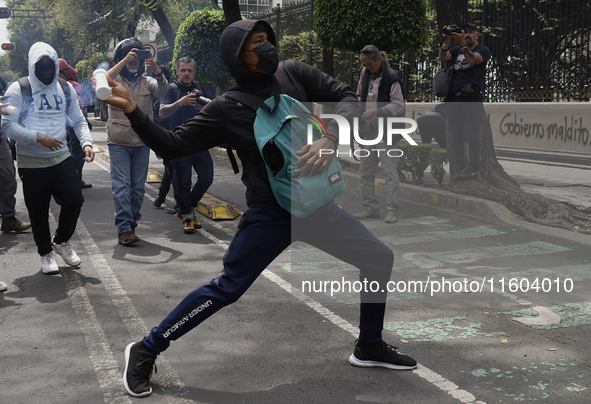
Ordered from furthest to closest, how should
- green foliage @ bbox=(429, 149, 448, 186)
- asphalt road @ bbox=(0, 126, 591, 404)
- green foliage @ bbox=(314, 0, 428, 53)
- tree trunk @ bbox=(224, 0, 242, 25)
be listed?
tree trunk @ bbox=(224, 0, 242, 25), green foliage @ bbox=(314, 0, 428, 53), green foliage @ bbox=(429, 149, 448, 186), asphalt road @ bbox=(0, 126, 591, 404)

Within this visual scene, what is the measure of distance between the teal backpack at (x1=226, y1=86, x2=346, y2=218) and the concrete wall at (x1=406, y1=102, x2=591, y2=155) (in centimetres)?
969

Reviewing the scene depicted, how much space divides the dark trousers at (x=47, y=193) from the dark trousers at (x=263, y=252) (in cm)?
269

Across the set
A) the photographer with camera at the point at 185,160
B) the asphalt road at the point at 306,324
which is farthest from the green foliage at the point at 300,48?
the asphalt road at the point at 306,324

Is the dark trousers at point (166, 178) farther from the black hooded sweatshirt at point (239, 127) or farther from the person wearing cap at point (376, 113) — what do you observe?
the black hooded sweatshirt at point (239, 127)

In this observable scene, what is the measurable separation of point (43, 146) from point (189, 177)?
2.36 metres

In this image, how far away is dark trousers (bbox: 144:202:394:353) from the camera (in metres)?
3.34

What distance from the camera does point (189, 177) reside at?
7.78m

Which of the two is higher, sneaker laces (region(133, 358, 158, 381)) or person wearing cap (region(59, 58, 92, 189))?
person wearing cap (region(59, 58, 92, 189))

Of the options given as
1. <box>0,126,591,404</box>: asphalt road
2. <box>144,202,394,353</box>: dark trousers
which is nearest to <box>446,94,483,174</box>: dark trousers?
<box>0,126,591,404</box>: asphalt road

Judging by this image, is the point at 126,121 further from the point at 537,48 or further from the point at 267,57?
the point at 537,48

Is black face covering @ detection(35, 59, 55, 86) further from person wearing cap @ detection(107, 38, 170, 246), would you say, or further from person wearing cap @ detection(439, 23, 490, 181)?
person wearing cap @ detection(439, 23, 490, 181)

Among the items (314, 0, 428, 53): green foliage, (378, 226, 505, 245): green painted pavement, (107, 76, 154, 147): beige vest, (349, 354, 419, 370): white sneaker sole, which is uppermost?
(314, 0, 428, 53): green foliage

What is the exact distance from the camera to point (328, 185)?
326cm

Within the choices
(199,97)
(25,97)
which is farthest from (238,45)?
(199,97)
